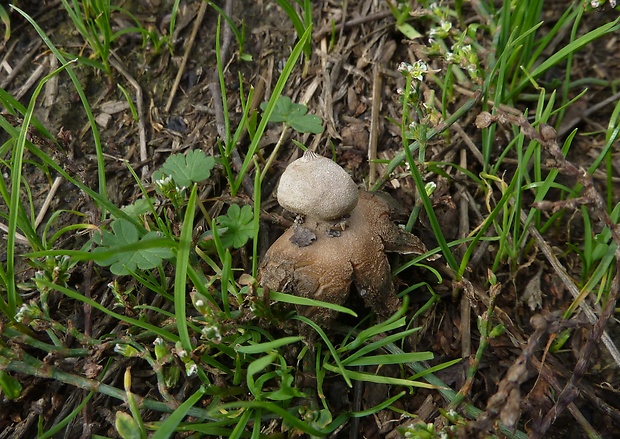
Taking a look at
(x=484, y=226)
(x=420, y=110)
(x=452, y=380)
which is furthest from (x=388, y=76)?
(x=452, y=380)

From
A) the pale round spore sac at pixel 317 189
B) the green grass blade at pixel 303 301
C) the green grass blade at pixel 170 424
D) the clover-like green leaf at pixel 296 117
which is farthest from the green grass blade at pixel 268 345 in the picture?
the clover-like green leaf at pixel 296 117

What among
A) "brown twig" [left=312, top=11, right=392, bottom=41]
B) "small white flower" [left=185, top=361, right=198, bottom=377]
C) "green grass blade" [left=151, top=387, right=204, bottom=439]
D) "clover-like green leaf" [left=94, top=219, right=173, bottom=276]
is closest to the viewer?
"green grass blade" [left=151, top=387, right=204, bottom=439]

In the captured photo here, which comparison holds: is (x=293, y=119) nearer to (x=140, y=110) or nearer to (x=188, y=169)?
(x=188, y=169)

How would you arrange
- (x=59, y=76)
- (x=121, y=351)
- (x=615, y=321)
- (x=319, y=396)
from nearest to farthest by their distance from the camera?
(x=121, y=351)
(x=319, y=396)
(x=615, y=321)
(x=59, y=76)

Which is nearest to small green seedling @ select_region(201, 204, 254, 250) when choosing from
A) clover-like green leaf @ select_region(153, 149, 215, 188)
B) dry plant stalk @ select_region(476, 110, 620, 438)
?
clover-like green leaf @ select_region(153, 149, 215, 188)

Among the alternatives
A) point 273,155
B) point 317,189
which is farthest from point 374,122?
point 317,189

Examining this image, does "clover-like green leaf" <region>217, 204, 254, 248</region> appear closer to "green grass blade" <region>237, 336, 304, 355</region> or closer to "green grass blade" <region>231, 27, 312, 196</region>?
"green grass blade" <region>231, 27, 312, 196</region>

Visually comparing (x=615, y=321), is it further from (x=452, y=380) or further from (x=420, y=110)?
(x=420, y=110)
